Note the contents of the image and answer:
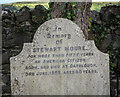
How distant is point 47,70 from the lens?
2.23 m

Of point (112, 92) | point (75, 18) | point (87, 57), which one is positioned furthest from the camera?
point (112, 92)

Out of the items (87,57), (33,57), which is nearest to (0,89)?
(33,57)

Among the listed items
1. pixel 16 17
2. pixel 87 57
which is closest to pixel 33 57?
pixel 87 57

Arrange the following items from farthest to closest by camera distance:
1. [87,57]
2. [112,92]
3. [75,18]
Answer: [112,92], [75,18], [87,57]

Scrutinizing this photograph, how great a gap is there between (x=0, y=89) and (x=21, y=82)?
5.24 feet

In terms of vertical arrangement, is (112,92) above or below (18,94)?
below

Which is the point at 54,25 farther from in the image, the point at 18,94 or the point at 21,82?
the point at 18,94

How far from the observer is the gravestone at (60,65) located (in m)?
2.21

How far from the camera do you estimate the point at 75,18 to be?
2957 mm

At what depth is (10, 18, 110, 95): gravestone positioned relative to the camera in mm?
2205

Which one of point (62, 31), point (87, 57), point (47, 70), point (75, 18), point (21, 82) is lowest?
point (21, 82)

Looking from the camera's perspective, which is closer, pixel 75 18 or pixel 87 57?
pixel 87 57

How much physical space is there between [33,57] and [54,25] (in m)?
0.54

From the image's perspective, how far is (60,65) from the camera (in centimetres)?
223
